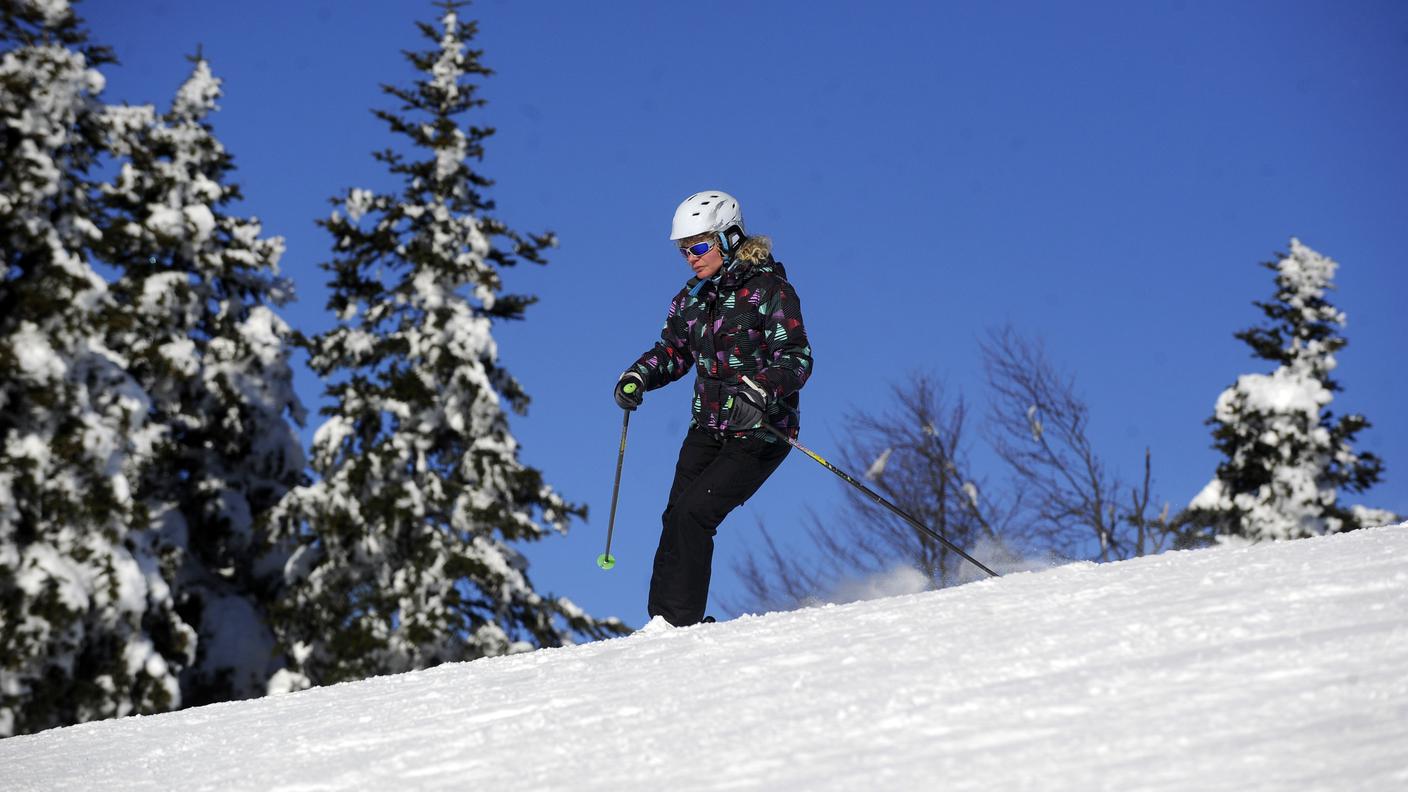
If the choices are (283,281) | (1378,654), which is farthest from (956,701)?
(283,281)

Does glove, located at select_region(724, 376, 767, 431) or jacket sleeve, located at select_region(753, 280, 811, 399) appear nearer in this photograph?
glove, located at select_region(724, 376, 767, 431)

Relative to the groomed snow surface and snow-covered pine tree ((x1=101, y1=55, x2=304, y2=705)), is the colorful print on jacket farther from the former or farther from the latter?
snow-covered pine tree ((x1=101, y1=55, x2=304, y2=705))

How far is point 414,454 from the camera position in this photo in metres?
19.8

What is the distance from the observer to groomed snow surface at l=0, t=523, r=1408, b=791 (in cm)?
282

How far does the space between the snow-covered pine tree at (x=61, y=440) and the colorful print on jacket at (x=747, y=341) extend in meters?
12.5

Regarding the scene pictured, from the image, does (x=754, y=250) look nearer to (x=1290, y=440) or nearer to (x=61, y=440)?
(x=61, y=440)

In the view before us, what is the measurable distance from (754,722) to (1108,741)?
100 cm

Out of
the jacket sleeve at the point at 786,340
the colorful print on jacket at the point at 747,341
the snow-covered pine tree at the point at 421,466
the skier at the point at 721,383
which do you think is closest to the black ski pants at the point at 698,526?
the skier at the point at 721,383

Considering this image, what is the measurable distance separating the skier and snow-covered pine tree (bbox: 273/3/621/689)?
12.0 meters

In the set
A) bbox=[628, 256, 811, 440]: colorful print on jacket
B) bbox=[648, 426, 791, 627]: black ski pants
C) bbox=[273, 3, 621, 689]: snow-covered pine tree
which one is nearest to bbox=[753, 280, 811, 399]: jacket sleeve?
bbox=[628, 256, 811, 440]: colorful print on jacket

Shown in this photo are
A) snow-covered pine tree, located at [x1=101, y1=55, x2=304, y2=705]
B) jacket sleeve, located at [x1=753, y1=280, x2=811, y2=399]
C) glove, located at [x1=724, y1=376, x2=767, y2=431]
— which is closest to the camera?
glove, located at [x1=724, y1=376, x2=767, y2=431]

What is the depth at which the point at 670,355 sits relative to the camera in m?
6.98

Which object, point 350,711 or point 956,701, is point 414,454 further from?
point 956,701

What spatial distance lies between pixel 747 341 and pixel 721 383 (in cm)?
25
